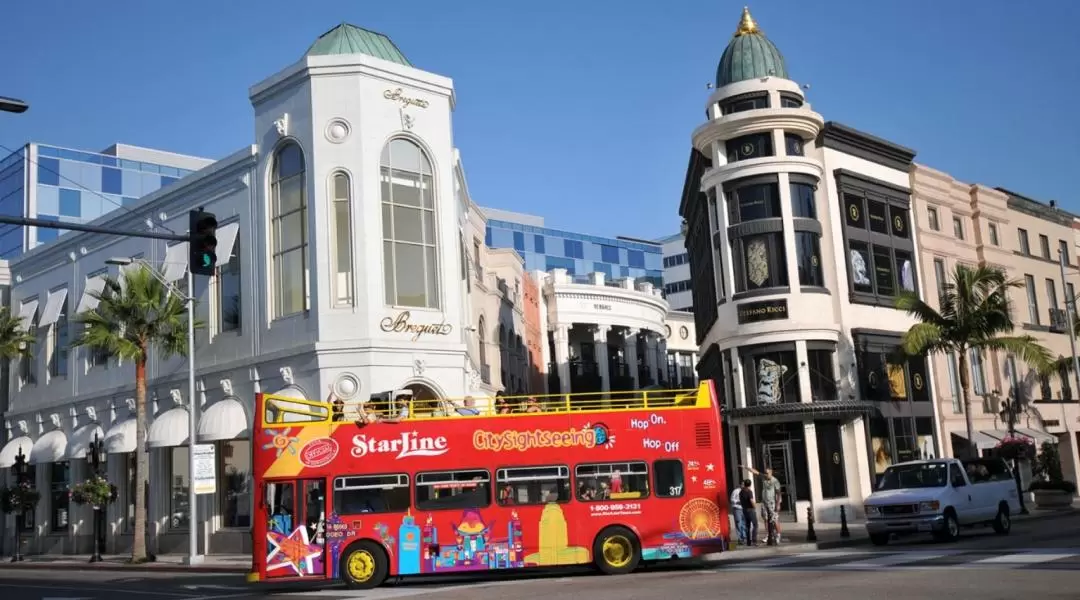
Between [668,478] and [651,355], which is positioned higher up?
[651,355]

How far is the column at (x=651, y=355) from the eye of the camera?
71062 millimetres

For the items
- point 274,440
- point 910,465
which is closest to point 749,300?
point 910,465

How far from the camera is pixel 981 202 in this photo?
1877 inches

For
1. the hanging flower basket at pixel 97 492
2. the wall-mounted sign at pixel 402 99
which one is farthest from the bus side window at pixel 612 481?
the hanging flower basket at pixel 97 492

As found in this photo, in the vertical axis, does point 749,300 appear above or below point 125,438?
above

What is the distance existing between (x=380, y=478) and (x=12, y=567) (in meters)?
26.0

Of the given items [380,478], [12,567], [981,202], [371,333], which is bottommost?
[12,567]

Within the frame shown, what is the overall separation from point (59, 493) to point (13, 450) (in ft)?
9.75

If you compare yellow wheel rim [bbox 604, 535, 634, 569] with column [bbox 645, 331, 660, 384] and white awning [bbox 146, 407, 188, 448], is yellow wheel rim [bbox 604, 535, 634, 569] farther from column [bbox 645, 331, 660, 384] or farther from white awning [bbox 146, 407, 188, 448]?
column [bbox 645, 331, 660, 384]

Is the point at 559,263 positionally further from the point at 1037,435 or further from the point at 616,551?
the point at 616,551

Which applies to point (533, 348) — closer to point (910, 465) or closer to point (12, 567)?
point (12, 567)

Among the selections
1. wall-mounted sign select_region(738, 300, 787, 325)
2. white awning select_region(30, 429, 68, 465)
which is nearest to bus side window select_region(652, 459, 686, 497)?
wall-mounted sign select_region(738, 300, 787, 325)

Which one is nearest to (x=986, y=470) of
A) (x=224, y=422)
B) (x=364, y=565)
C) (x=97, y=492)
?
(x=364, y=565)

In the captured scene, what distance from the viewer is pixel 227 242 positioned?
119 ft
